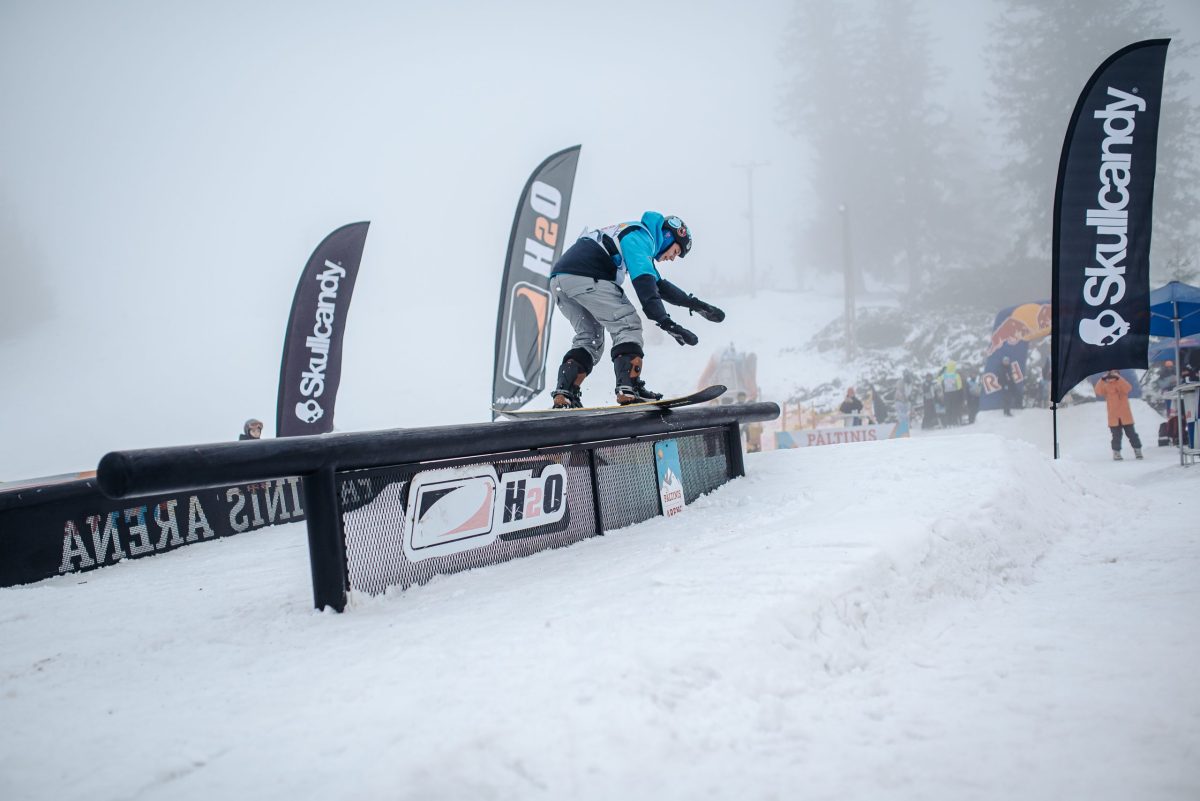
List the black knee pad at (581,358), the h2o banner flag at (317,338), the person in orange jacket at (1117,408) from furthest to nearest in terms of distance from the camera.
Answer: the person in orange jacket at (1117,408), the h2o banner flag at (317,338), the black knee pad at (581,358)

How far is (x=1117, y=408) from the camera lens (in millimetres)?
11469

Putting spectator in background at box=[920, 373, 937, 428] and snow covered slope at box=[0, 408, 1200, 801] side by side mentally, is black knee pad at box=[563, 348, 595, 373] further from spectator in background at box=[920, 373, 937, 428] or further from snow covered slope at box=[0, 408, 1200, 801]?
spectator in background at box=[920, 373, 937, 428]

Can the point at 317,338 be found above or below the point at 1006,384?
above

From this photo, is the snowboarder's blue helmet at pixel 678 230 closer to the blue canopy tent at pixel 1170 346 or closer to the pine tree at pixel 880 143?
the blue canopy tent at pixel 1170 346

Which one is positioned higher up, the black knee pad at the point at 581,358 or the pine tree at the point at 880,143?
the pine tree at the point at 880,143

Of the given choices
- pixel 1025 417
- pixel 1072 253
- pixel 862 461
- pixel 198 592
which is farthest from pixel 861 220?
pixel 198 592

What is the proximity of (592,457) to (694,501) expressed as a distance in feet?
3.67

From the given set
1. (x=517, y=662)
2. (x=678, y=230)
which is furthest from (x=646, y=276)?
(x=517, y=662)

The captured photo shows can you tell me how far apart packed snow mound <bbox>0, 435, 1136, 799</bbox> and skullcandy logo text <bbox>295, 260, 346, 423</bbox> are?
22.4ft

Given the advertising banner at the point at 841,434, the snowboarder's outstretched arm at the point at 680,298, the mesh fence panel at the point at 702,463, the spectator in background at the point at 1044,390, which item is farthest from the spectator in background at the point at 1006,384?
the snowboarder's outstretched arm at the point at 680,298

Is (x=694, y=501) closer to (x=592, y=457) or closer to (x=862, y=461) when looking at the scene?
(x=592, y=457)

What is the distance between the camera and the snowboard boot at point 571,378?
509cm

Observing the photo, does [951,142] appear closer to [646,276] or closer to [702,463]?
[702,463]

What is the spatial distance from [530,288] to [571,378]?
6691mm
